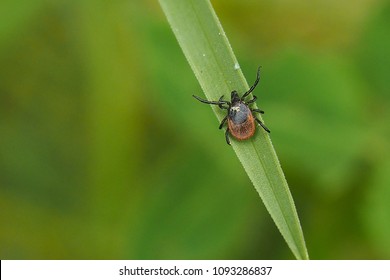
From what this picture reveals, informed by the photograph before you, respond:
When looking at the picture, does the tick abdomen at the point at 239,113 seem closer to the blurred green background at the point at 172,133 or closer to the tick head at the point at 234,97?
the tick head at the point at 234,97

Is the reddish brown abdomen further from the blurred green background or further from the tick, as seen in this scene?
the blurred green background

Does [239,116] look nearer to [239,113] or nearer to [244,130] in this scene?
[239,113]

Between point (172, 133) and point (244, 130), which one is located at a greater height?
point (244, 130)

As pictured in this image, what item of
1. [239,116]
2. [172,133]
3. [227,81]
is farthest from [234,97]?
[172,133]

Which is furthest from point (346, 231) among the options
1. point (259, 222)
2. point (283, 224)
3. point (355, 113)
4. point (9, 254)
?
point (9, 254)

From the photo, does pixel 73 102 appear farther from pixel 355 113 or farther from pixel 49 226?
pixel 355 113

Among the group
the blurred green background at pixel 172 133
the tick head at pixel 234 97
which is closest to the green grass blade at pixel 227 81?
the tick head at pixel 234 97
